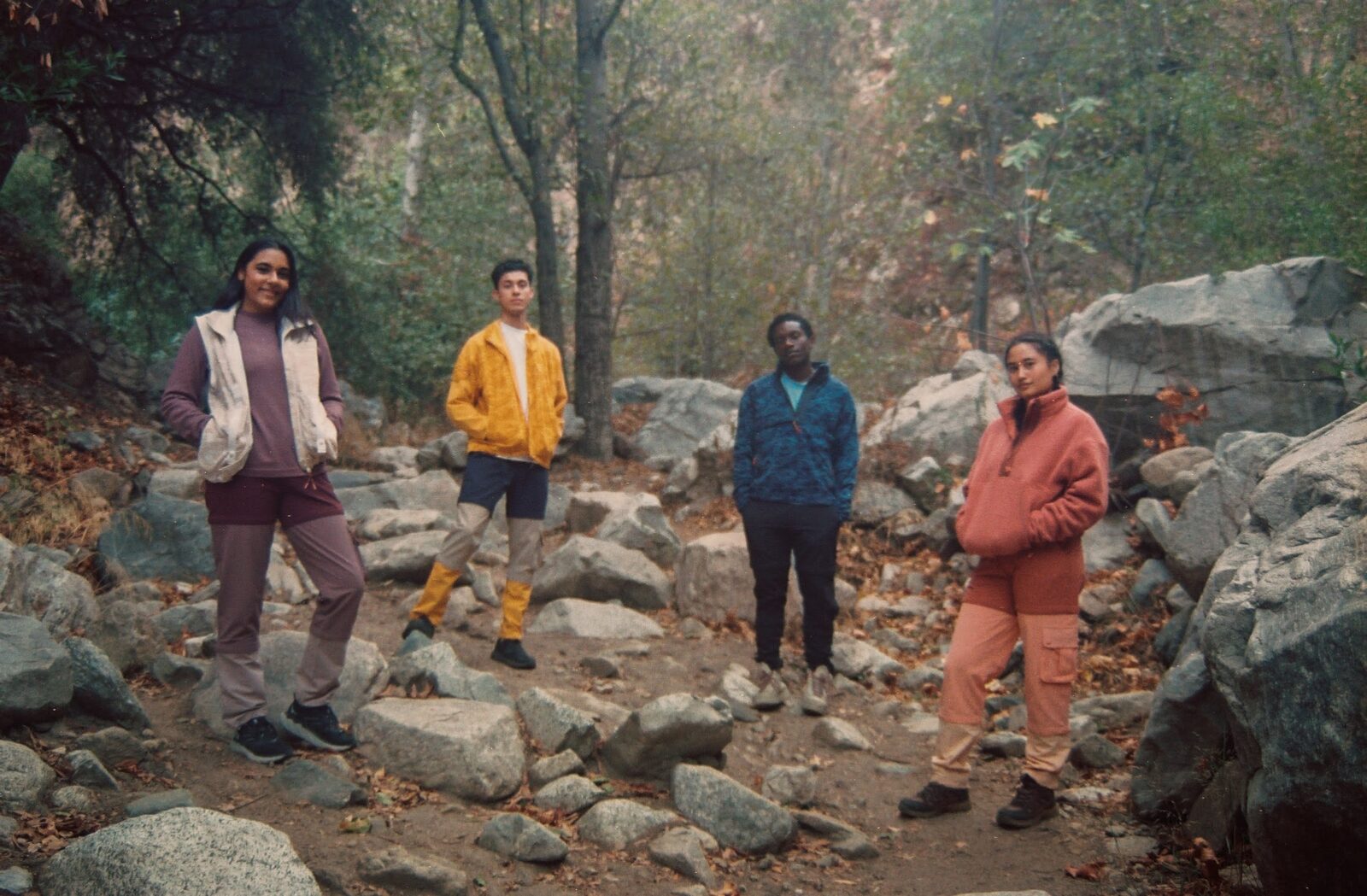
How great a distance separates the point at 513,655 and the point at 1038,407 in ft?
10.6

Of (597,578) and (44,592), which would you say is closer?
(44,592)

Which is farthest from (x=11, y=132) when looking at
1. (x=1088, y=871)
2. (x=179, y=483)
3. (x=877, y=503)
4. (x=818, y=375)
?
(x=1088, y=871)

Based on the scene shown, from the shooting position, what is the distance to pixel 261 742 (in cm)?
461

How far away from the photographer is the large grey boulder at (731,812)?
4.66 m

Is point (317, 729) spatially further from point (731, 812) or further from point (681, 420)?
point (681, 420)

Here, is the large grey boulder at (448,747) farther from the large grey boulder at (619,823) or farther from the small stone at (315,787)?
the large grey boulder at (619,823)

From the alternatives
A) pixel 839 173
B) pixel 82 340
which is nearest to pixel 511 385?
pixel 82 340

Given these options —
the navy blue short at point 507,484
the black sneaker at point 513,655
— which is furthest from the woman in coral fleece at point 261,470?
the black sneaker at point 513,655

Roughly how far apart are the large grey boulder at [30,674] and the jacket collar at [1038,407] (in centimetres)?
405

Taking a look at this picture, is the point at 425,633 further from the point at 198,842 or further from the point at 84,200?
the point at 84,200

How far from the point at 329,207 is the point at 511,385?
746 centimetres

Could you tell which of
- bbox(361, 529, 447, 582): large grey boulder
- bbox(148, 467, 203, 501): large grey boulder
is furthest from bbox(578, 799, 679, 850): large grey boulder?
bbox(148, 467, 203, 501): large grey boulder

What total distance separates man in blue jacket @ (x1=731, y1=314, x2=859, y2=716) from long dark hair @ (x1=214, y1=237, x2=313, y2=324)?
269 cm

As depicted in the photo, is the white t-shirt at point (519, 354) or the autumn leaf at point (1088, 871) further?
the white t-shirt at point (519, 354)
